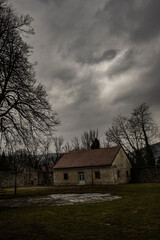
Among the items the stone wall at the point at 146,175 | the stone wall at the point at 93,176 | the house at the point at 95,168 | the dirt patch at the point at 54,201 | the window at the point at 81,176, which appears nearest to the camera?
the dirt patch at the point at 54,201

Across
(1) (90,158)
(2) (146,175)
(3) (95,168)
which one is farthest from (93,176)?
(2) (146,175)

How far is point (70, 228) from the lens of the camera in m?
6.77

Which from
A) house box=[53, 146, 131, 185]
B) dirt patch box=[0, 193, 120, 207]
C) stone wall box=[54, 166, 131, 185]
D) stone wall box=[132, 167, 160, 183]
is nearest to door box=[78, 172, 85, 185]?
house box=[53, 146, 131, 185]

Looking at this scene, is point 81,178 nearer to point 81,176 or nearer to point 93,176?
point 81,176

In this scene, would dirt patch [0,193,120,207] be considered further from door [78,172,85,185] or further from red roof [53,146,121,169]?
door [78,172,85,185]

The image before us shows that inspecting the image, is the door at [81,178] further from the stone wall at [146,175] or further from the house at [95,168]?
the stone wall at [146,175]

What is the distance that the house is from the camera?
34500mm

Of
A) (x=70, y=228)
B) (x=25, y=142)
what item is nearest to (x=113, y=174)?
(x=25, y=142)

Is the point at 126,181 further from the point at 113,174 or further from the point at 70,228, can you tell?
the point at 70,228

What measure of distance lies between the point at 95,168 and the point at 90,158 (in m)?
2.66

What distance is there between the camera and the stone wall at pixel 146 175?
3497 centimetres

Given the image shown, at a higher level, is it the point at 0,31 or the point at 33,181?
the point at 0,31

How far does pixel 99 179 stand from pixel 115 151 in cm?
534

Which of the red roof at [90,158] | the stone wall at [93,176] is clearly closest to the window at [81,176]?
the stone wall at [93,176]
